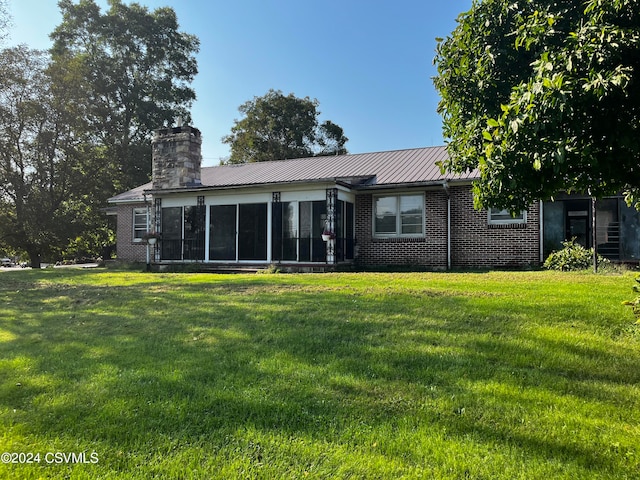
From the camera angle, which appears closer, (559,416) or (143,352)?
(559,416)

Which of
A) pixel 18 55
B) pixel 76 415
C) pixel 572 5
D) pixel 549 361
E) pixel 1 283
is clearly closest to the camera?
pixel 76 415

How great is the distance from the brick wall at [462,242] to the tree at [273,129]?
84.7ft

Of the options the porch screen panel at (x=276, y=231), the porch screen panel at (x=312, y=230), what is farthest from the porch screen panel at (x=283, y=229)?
the porch screen panel at (x=312, y=230)

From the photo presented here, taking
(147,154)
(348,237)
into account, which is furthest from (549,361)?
(147,154)

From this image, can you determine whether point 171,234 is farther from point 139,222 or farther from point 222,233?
point 139,222

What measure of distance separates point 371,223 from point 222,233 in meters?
5.06

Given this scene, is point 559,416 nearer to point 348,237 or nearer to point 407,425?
point 407,425

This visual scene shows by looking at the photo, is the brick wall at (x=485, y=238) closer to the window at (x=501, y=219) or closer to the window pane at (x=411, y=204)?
the window at (x=501, y=219)

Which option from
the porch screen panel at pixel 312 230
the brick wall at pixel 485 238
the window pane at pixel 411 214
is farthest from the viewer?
the window pane at pixel 411 214

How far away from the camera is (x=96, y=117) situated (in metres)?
30.0

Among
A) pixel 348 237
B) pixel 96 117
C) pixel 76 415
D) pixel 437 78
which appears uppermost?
pixel 96 117

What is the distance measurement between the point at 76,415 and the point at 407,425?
2.28 metres

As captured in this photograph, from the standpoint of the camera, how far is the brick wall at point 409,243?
1412 centimetres

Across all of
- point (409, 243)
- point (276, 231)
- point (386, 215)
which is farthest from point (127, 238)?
point (409, 243)
